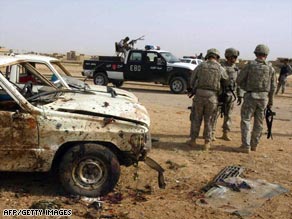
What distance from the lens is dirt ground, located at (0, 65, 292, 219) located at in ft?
14.4

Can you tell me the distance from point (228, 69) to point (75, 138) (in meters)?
4.47

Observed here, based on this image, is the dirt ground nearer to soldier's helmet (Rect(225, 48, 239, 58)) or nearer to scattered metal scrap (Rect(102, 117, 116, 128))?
scattered metal scrap (Rect(102, 117, 116, 128))

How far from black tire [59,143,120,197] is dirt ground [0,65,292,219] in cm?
15

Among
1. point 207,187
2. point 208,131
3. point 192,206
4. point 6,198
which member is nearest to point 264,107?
point 208,131

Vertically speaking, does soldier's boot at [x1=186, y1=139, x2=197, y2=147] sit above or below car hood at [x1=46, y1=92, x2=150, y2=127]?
below

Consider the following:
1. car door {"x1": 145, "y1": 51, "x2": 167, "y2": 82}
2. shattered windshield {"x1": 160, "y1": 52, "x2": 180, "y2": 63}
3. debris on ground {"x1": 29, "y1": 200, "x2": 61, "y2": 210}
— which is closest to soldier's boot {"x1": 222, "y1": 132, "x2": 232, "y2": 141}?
debris on ground {"x1": 29, "y1": 200, "x2": 61, "y2": 210}

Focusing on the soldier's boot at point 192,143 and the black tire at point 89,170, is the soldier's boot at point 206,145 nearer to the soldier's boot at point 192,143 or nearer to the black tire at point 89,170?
the soldier's boot at point 192,143

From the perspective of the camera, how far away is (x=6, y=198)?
459 cm

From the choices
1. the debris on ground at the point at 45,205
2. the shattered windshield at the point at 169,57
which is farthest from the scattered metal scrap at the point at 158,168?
the shattered windshield at the point at 169,57

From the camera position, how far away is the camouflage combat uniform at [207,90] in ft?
23.0

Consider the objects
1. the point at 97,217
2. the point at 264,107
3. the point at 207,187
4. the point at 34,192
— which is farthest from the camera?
the point at 264,107

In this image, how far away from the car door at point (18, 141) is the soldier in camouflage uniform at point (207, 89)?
347 cm

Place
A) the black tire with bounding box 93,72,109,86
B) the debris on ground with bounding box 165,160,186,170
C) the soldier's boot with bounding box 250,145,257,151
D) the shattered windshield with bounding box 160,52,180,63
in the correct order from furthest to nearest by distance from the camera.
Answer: the black tire with bounding box 93,72,109,86, the shattered windshield with bounding box 160,52,180,63, the soldier's boot with bounding box 250,145,257,151, the debris on ground with bounding box 165,160,186,170

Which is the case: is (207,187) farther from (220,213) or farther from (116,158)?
(116,158)
